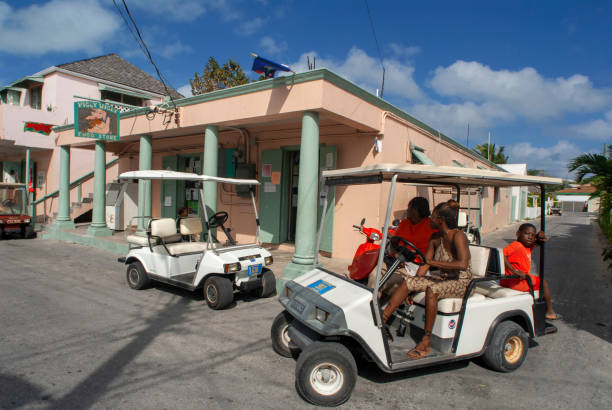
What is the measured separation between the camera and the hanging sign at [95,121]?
10.1 meters

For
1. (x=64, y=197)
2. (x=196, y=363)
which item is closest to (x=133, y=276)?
(x=196, y=363)

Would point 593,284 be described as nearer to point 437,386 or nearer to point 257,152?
point 437,386

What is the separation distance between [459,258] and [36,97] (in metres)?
20.6

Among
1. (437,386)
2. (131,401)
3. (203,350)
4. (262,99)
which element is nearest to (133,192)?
(262,99)

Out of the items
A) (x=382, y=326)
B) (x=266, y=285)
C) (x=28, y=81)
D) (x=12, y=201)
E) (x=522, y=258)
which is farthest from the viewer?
(x=28, y=81)

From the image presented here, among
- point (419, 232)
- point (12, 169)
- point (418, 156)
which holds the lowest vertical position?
point (419, 232)

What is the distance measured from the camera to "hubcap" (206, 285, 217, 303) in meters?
5.28

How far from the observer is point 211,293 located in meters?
5.33

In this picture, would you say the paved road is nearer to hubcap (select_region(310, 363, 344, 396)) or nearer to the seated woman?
hubcap (select_region(310, 363, 344, 396))

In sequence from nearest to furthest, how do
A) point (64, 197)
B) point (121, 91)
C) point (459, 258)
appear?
point (459, 258) → point (64, 197) → point (121, 91)

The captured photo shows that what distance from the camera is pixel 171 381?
10.8ft

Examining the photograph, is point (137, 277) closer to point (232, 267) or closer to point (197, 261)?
point (197, 261)

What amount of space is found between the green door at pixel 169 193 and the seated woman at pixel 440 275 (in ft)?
32.2

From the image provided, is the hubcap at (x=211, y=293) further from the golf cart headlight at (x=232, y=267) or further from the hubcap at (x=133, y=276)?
the hubcap at (x=133, y=276)
